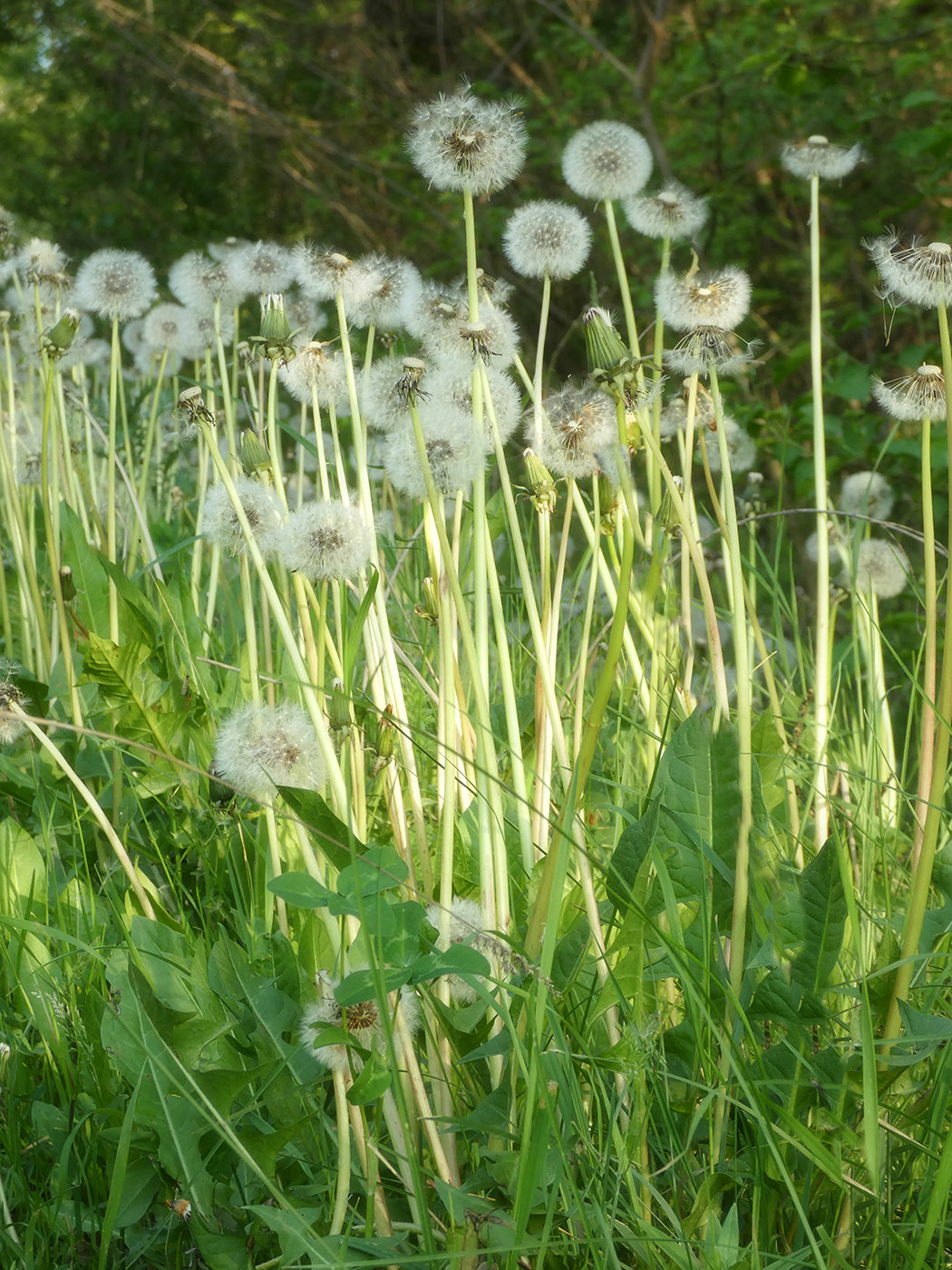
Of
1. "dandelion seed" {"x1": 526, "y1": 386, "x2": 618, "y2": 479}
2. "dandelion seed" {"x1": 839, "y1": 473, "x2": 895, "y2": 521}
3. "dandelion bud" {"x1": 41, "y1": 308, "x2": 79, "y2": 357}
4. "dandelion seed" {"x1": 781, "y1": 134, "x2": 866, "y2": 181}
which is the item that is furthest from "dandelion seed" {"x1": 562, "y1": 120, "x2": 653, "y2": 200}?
"dandelion seed" {"x1": 839, "y1": 473, "x2": 895, "y2": 521}

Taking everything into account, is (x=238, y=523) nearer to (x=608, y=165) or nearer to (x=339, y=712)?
(x=339, y=712)

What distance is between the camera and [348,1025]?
105cm

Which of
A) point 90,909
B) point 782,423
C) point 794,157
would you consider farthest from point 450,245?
point 90,909

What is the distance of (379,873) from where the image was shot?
43.7 inches

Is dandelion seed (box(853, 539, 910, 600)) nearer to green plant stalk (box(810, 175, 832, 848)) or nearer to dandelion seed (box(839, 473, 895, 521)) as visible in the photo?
dandelion seed (box(839, 473, 895, 521))

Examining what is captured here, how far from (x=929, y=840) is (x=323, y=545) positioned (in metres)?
0.66

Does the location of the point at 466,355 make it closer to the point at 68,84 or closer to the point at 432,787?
the point at 432,787

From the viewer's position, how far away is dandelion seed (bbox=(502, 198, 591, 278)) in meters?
1.53

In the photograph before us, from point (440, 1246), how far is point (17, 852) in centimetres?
78

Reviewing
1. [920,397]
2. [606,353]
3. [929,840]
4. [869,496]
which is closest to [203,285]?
[606,353]

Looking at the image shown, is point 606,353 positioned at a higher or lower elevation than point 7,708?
higher

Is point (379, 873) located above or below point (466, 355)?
below

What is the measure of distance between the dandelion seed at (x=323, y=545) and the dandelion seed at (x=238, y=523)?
0.18m

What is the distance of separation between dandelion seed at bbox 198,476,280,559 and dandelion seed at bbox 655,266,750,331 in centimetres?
52
